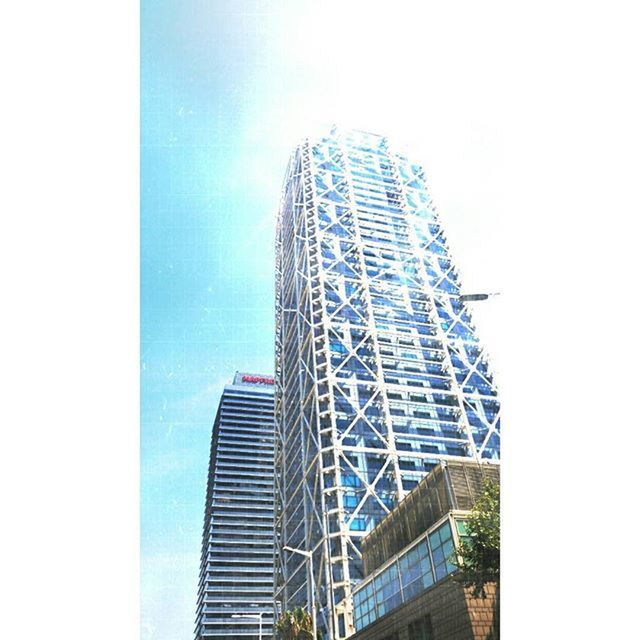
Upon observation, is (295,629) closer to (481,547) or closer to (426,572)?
(426,572)

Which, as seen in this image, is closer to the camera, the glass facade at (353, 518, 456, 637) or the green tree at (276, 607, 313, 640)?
the glass facade at (353, 518, 456, 637)

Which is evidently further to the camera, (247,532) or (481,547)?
(247,532)

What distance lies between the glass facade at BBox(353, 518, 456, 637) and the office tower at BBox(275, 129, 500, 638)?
2.06 feet

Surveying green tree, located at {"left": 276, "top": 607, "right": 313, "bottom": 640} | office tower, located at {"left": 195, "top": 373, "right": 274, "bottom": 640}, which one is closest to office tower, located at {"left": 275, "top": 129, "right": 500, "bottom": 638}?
green tree, located at {"left": 276, "top": 607, "right": 313, "bottom": 640}

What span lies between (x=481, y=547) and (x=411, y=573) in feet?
1.63

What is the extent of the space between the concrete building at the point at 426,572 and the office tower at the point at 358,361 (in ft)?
1.13

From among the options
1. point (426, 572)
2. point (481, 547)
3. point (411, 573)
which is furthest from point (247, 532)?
point (481, 547)

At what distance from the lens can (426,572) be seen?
2734 mm

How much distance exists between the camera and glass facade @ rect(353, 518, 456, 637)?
270 cm

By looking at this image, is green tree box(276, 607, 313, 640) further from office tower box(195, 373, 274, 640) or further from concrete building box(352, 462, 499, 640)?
office tower box(195, 373, 274, 640)

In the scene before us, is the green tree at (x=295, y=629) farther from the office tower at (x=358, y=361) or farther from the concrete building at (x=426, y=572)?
the concrete building at (x=426, y=572)
